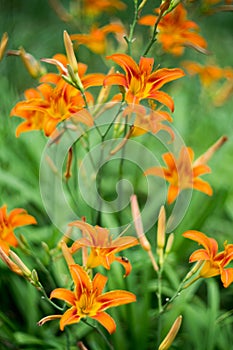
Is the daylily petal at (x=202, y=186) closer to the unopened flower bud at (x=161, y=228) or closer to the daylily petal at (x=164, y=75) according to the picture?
the unopened flower bud at (x=161, y=228)

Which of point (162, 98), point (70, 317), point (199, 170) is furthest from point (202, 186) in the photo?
point (70, 317)

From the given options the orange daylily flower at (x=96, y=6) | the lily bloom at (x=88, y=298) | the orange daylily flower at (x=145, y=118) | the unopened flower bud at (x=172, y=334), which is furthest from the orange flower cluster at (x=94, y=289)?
the orange daylily flower at (x=96, y=6)

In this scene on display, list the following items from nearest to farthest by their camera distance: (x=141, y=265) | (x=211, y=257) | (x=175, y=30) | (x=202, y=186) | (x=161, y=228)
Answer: (x=211, y=257), (x=161, y=228), (x=202, y=186), (x=175, y=30), (x=141, y=265)

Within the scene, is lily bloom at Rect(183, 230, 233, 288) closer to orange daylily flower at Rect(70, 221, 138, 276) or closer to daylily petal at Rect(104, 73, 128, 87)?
orange daylily flower at Rect(70, 221, 138, 276)

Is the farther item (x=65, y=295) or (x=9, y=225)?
(x=9, y=225)

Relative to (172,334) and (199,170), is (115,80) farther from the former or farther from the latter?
(172,334)
